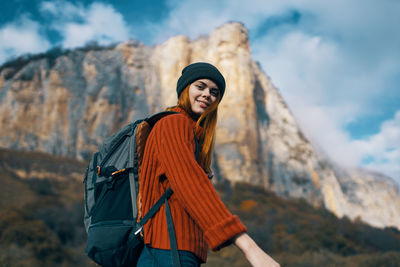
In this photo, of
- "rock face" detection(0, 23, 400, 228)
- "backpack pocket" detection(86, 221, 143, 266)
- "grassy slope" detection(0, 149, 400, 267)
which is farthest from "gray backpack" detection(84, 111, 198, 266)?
"rock face" detection(0, 23, 400, 228)

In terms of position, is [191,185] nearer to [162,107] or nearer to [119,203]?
[119,203]

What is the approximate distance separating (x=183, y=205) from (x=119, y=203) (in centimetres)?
23

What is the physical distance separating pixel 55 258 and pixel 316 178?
31.5m

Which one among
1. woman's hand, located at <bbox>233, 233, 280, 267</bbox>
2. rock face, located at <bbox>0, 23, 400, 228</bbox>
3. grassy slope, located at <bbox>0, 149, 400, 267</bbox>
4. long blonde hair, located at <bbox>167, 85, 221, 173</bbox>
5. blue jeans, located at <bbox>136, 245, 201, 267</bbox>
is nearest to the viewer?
woman's hand, located at <bbox>233, 233, 280, 267</bbox>

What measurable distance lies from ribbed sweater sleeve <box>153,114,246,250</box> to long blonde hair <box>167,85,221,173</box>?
0.16 metres

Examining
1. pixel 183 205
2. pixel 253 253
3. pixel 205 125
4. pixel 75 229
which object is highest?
pixel 205 125

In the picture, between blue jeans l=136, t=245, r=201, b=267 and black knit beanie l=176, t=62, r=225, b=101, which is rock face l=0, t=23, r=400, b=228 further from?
blue jeans l=136, t=245, r=201, b=267

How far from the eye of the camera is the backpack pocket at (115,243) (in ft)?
3.64

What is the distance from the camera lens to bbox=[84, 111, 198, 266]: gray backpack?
111 centimetres

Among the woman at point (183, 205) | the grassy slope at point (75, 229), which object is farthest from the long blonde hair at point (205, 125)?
the grassy slope at point (75, 229)

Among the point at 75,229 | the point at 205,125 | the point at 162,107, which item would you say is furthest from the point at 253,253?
the point at 162,107

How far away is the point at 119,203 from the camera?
115 centimetres

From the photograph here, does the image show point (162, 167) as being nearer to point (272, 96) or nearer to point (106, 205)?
point (106, 205)

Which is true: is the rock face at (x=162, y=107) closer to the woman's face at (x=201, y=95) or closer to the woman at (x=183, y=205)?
the woman's face at (x=201, y=95)
